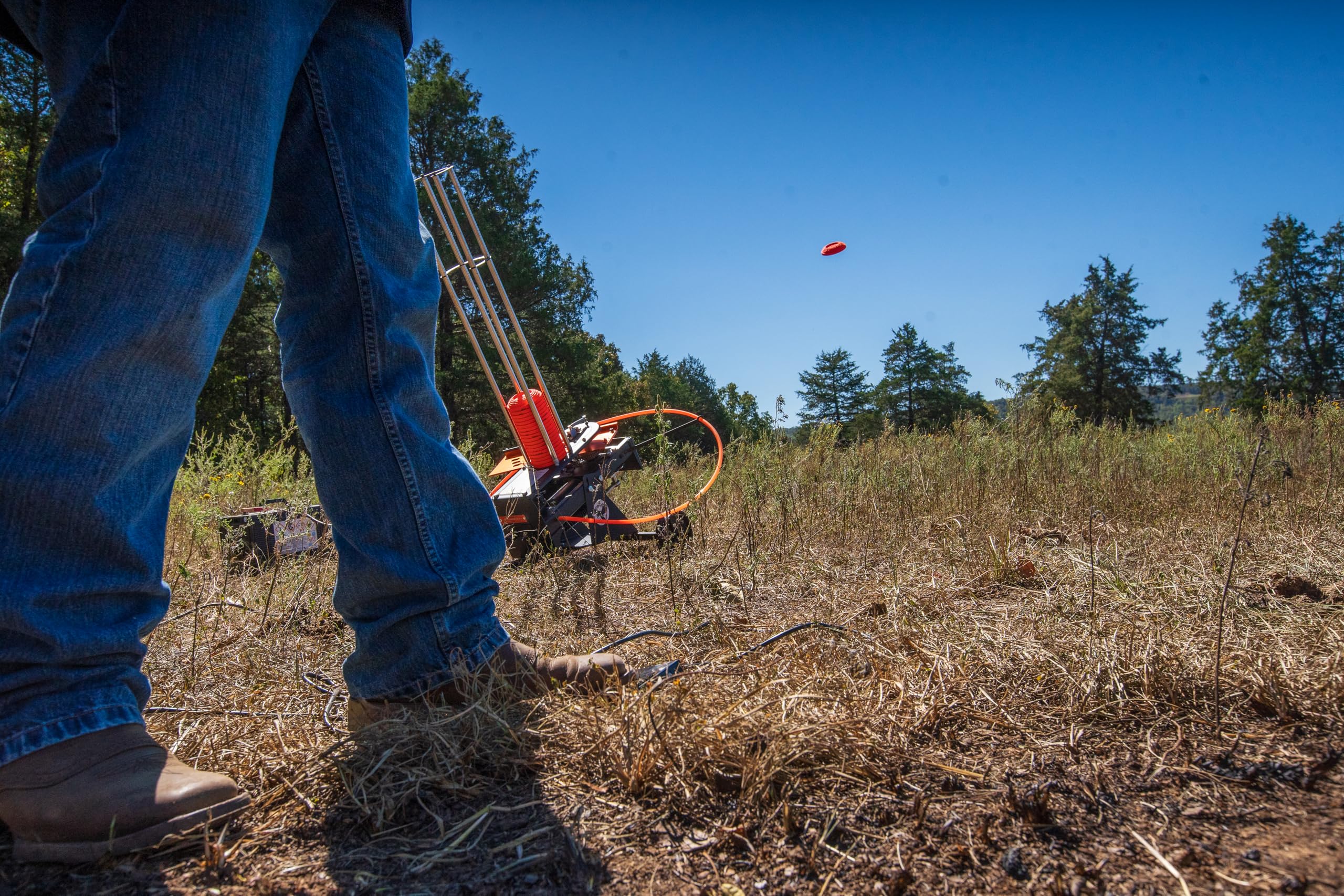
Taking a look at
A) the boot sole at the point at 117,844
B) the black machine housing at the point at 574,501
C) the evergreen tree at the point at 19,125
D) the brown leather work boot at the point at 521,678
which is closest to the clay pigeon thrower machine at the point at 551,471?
the black machine housing at the point at 574,501

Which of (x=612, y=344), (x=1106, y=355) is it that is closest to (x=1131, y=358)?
(x=1106, y=355)

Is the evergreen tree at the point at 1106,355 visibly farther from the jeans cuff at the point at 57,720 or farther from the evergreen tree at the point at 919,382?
the jeans cuff at the point at 57,720

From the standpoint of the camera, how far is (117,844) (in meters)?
0.80

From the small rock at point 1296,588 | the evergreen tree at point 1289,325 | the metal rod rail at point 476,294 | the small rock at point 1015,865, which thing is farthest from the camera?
the evergreen tree at point 1289,325

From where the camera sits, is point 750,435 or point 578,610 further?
point 750,435

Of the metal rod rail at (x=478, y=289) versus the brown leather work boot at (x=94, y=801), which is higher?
the metal rod rail at (x=478, y=289)

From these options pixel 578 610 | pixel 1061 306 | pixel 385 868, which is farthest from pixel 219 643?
pixel 1061 306

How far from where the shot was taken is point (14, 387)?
0.80 meters

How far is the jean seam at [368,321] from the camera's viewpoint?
1.12 meters

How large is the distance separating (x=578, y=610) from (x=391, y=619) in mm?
1064

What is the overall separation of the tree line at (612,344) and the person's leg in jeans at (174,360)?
5.97 ft

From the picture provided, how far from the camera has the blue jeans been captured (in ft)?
2.65

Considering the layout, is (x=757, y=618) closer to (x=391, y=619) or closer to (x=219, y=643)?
(x=391, y=619)

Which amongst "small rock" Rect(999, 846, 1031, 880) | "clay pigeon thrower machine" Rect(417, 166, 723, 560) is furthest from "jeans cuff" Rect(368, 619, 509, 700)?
"clay pigeon thrower machine" Rect(417, 166, 723, 560)
